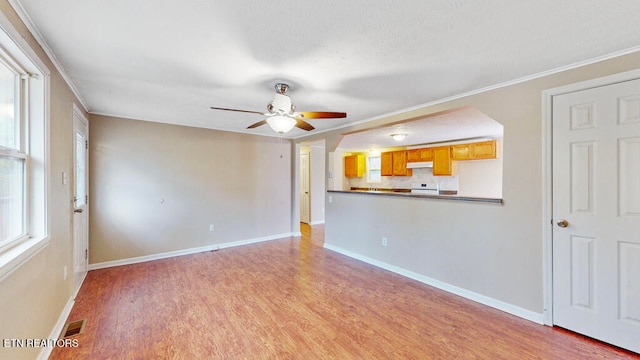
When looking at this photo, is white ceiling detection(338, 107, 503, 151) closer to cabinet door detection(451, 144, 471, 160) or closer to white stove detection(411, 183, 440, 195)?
cabinet door detection(451, 144, 471, 160)

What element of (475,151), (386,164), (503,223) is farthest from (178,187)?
(475,151)

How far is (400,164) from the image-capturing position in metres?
6.73

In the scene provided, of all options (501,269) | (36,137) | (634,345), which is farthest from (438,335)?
(36,137)

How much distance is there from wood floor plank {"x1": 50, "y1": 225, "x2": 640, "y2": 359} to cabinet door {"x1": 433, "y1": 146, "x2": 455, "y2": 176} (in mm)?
3320

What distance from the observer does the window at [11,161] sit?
1496 millimetres

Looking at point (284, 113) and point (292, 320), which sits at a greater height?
point (284, 113)

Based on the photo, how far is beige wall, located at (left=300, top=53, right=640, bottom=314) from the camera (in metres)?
2.33

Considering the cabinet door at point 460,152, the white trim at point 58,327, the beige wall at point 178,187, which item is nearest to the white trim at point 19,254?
the white trim at point 58,327

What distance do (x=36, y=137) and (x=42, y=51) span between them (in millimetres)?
601

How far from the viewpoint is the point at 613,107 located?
1966mm

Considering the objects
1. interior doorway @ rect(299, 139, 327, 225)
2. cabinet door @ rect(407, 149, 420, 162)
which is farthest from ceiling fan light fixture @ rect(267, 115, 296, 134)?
cabinet door @ rect(407, 149, 420, 162)

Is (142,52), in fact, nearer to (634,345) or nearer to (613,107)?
(613,107)

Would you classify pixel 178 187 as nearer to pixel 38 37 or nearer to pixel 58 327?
pixel 58 327

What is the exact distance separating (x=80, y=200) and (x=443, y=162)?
6415 millimetres
